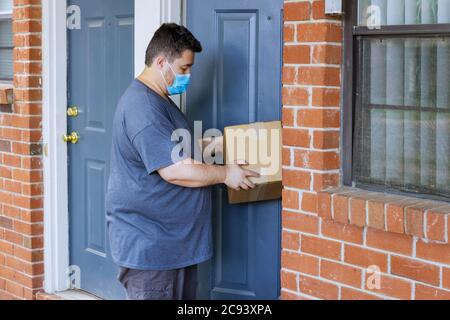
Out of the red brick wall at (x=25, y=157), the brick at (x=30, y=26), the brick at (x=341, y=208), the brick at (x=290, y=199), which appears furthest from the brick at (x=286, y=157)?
the brick at (x=30, y=26)

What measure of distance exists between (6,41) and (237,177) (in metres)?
2.99

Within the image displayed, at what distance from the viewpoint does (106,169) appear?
5.08m

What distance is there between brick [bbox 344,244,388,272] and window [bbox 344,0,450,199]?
0.98ft

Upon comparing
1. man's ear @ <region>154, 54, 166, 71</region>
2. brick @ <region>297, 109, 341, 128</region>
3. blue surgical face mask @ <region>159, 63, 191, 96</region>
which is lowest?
brick @ <region>297, 109, 341, 128</region>

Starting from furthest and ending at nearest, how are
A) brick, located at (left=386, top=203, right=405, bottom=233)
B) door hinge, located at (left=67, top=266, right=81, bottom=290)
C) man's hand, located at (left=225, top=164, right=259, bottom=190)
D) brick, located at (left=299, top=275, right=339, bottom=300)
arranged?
door hinge, located at (left=67, top=266, right=81, bottom=290) → man's hand, located at (left=225, top=164, right=259, bottom=190) → brick, located at (left=299, top=275, right=339, bottom=300) → brick, located at (left=386, top=203, right=405, bottom=233)

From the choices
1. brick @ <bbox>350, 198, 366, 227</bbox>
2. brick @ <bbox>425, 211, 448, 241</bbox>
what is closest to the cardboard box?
brick @ <bbox>350, 198, 366, 227</bbox>

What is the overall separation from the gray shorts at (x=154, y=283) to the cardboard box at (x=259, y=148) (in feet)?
2.00

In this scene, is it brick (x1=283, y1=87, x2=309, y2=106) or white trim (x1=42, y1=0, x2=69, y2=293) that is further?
white trim (x1=42, y1=0, x2=69, y2=293)

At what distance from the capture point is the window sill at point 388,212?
2975 millimetres

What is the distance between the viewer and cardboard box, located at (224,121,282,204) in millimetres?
3758

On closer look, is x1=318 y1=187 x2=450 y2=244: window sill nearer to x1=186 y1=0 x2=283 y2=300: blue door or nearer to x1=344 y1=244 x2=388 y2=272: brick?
x1=344 y1=244 x2=388 y2=272: brick

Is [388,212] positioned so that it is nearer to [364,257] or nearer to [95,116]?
[364,257]

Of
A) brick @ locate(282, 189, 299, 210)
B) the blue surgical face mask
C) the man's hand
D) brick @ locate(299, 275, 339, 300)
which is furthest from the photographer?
the blue surgical face mask
